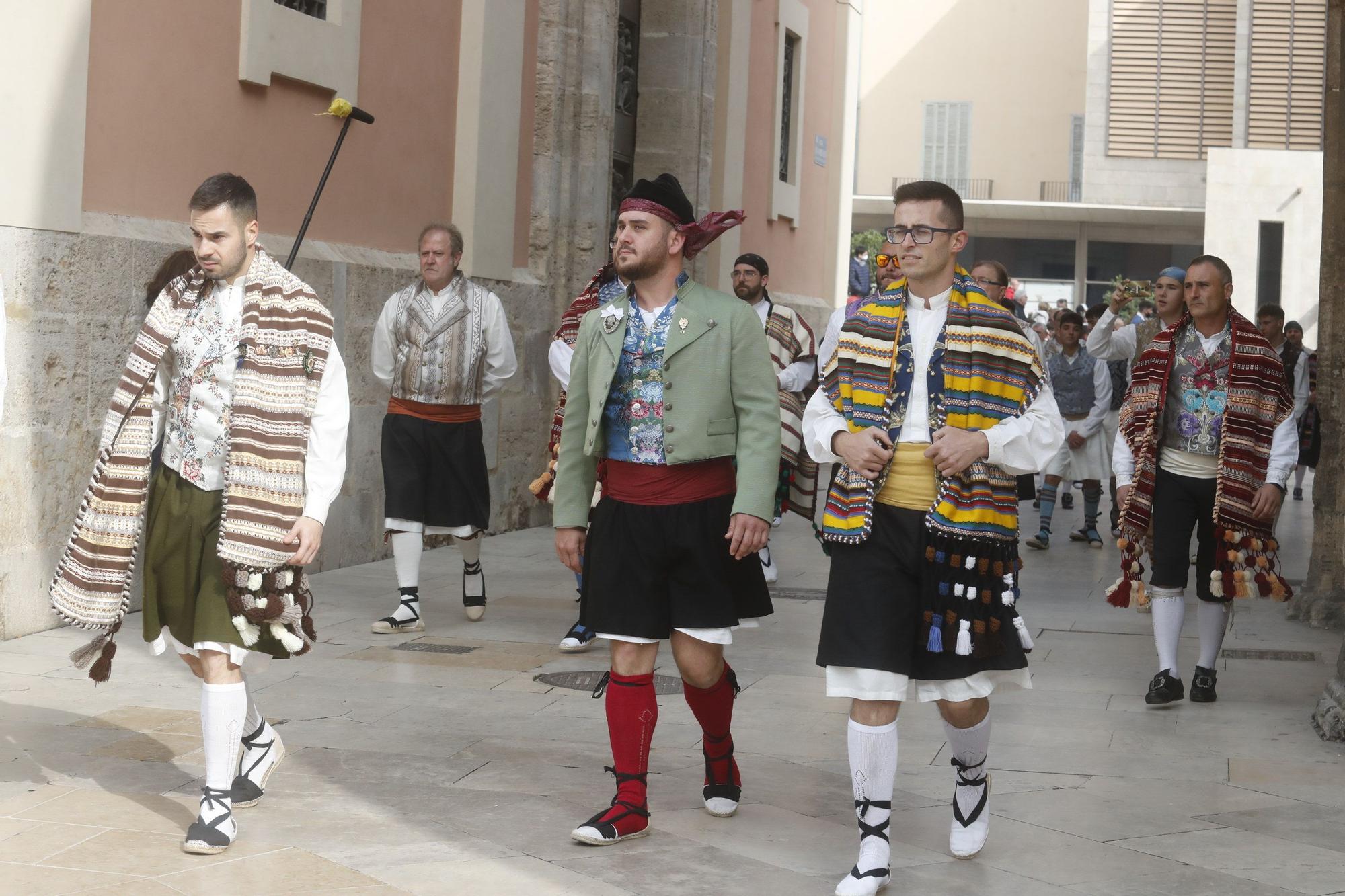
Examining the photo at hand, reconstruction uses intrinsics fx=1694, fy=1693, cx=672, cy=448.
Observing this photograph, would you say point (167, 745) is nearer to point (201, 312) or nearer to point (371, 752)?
point (371, 752)

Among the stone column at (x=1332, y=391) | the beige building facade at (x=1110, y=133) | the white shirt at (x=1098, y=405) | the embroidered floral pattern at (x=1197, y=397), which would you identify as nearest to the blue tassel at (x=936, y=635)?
the embroidered floral pattern at (x=1197, y=397)

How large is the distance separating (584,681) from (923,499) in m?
3.18

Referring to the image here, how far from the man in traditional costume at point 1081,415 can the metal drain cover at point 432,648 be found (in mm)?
6894

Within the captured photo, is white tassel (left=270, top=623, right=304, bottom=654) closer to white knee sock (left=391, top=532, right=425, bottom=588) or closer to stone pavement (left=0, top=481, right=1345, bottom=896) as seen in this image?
stone pavement (left=0, top=481, right=1345, bottom=896)

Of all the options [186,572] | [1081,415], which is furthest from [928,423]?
[1081,415]

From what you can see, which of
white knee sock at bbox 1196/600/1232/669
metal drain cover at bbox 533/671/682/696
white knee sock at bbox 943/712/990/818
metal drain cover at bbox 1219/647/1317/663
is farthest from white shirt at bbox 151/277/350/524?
metal drain cover at bbox 1219/647/1317/663

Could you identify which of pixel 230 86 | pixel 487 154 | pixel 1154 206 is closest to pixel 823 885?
pixel 230 86

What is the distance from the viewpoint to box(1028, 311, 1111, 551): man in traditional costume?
1391 cm

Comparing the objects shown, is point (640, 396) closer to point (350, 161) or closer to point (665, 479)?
point (665, 479)

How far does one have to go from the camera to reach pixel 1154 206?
153 ft

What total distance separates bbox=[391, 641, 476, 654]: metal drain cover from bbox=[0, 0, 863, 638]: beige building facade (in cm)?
171

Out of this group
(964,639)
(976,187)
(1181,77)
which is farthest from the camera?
(976,187)

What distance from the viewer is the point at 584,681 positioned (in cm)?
749

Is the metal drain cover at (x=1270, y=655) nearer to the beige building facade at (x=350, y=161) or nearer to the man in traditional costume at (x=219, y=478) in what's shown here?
the beige building facade at (x=350, y=161)
